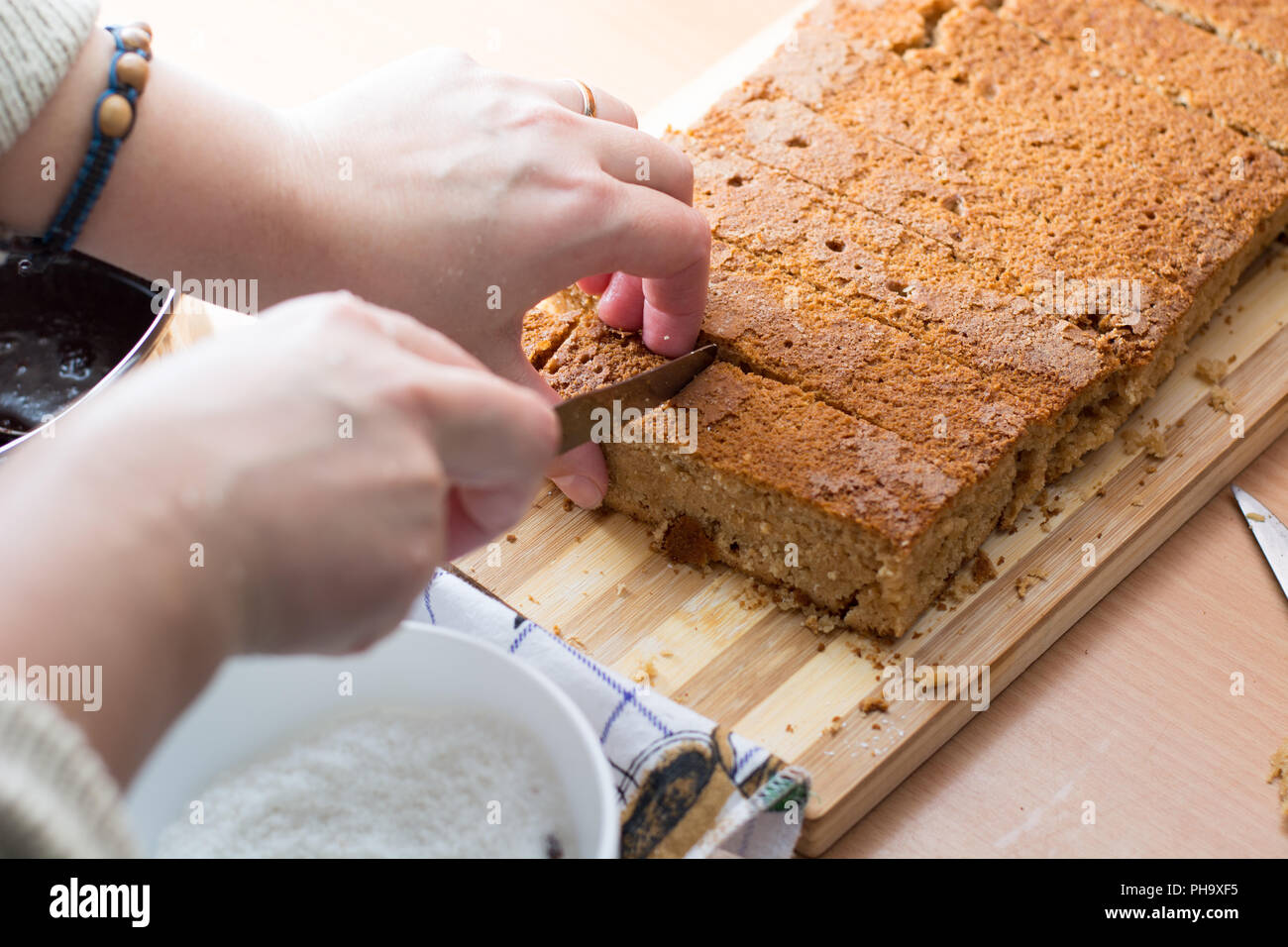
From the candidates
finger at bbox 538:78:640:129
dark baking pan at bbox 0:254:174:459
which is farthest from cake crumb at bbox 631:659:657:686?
dark baking pan at bbox 0:254:174:459

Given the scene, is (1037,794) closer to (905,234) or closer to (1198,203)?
(905,234)

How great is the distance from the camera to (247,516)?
3.38 ft

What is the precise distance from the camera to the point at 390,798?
157 centimetres

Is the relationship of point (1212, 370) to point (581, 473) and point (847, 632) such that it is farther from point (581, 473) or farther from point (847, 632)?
point (581, 473)

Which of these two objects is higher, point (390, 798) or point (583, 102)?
point (583, 102)

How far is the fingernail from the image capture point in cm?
210

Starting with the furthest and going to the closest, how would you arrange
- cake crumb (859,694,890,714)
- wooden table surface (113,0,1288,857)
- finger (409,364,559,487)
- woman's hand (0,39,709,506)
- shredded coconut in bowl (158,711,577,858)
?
cake crumb (859,694,890,714), wooden table surface (113,0,1288,857), woman's hand (0,39,709,506), shredded coconut in bowl (158,711,577,858), finger (409,364,559,487)

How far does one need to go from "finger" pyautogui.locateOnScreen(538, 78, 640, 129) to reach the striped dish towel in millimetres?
918

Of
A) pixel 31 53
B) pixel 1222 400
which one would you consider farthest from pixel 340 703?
pixel 1222 400

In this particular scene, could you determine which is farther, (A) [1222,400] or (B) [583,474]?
(A) [1222,400]

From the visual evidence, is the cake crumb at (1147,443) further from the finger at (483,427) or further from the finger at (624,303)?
the finger at (483,427)

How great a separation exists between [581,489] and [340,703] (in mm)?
611

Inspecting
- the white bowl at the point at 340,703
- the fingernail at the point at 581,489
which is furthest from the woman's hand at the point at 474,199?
the white bowl at the point at 340,703

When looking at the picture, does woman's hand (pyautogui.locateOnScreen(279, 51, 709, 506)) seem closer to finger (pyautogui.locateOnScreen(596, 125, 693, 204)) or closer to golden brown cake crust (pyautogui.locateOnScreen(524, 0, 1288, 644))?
finger (pyautogui.locateOnScreen(596, 125, 693, 204))
